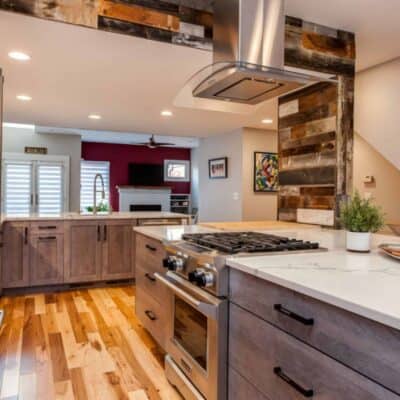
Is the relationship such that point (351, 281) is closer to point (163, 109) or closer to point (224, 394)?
point (224, 394)

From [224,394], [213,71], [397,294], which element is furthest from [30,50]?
[397,294]

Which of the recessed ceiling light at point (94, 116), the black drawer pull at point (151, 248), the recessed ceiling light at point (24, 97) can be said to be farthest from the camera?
the recessed ceiling light at point (94, 116)

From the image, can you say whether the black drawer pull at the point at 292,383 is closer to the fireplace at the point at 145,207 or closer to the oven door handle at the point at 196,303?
the oven door handle at the point at 196,303

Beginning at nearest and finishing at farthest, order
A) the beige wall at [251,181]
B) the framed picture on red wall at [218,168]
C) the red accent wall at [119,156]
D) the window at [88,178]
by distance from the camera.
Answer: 1. the beige wall at [251,181]
2. the framed picture on red wall at [218,168]
3. the window at [88,178]
4. the red accent wall at [119,156]

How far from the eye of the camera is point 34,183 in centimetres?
→ 726

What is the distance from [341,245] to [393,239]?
0.45 meters

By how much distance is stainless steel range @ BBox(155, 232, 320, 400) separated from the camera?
1.55 meters

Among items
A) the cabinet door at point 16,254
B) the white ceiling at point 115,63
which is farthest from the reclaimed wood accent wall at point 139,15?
the cabinet door at point 16,254

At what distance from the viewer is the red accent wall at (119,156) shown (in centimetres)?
980

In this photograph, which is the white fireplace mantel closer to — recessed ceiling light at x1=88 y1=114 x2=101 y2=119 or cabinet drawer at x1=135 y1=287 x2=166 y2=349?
recessed ceiling light at x1=88 y1=114 x2=101 y2=119

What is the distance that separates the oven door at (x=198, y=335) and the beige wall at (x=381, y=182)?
2.98 meters

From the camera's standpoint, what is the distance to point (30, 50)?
9.27 feet

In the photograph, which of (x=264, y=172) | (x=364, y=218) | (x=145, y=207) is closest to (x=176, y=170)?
(x=145, y=207)

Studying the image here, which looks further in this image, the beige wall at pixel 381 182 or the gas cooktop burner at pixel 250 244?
the beige wall at pixel 381 182
